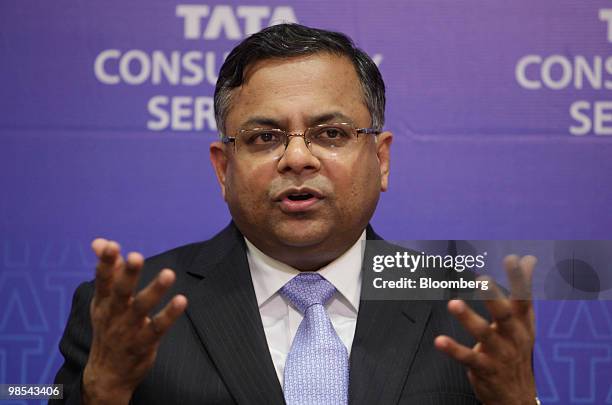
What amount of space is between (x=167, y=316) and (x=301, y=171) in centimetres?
54

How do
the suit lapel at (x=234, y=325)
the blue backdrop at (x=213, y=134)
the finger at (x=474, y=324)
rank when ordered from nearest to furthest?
the finger at (x=474, y=324)
the suit lapel at (x=234, y=325)
the blue backdrop at (x=213, y=134)

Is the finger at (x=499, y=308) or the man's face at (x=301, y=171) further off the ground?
the man's face at (x=301, y=171)

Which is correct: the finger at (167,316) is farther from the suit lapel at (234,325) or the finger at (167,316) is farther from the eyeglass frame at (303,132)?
the eyeglass frame at (303,132)

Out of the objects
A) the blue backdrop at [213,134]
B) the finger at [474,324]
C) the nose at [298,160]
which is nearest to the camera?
the finger at [474,324]

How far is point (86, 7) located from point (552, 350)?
170 centimetres

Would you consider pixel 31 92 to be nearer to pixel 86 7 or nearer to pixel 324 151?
pixel 86 7

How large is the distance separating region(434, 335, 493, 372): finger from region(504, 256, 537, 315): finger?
0.36ft

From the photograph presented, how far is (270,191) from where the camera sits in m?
1.91

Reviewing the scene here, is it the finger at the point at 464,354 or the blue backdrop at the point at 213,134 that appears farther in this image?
the blue backdrop at the point at 213,134

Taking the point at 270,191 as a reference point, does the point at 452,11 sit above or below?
above

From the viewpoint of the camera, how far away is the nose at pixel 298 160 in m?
1.89

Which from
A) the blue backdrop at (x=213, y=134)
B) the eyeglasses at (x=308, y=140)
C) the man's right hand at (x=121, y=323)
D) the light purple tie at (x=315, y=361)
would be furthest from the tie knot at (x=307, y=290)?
the blue backdrop at (x=213, y=134)

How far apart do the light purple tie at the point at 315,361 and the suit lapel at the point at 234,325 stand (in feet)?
0.14

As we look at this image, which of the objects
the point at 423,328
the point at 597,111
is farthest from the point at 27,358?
the point at 597,111
